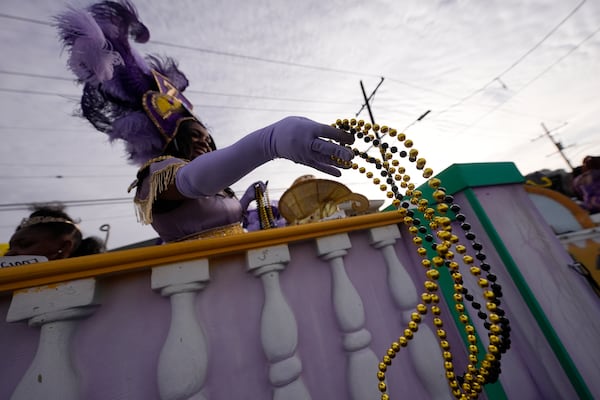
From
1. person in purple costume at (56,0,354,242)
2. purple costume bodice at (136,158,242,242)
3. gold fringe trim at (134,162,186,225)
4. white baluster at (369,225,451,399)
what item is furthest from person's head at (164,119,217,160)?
white baluster at (369,225,451,399)

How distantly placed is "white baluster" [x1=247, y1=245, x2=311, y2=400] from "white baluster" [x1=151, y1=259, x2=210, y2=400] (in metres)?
0.16

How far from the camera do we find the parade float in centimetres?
54

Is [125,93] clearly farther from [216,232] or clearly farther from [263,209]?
[263,209]

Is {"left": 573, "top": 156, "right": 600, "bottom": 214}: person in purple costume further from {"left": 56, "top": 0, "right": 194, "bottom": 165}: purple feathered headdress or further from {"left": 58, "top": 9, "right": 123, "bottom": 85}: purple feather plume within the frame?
{"left": 58, "top": 9, "right": 123, "bottom": 85}: purple feather plume

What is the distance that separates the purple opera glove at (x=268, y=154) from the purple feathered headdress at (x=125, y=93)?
67 centimetres

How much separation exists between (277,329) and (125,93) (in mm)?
1763

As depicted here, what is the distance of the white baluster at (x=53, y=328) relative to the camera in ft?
1.61

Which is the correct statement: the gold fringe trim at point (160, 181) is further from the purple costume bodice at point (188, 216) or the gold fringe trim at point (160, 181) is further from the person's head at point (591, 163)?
the person's head at point (591, 163)

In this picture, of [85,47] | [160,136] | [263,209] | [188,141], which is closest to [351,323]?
[263,209]

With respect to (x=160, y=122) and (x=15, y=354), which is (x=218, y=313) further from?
(x=160, y=122)

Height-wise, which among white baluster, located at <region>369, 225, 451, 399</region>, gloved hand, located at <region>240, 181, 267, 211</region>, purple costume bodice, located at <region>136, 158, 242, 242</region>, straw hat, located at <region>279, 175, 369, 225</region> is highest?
gloved hand, located at <region>240, 181, 267, 211</region>

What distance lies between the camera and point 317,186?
227cm

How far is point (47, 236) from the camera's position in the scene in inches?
68.7

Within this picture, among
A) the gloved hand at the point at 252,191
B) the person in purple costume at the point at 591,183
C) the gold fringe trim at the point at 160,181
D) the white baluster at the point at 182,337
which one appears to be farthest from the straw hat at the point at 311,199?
the person in purple costume at the point at 591,183
